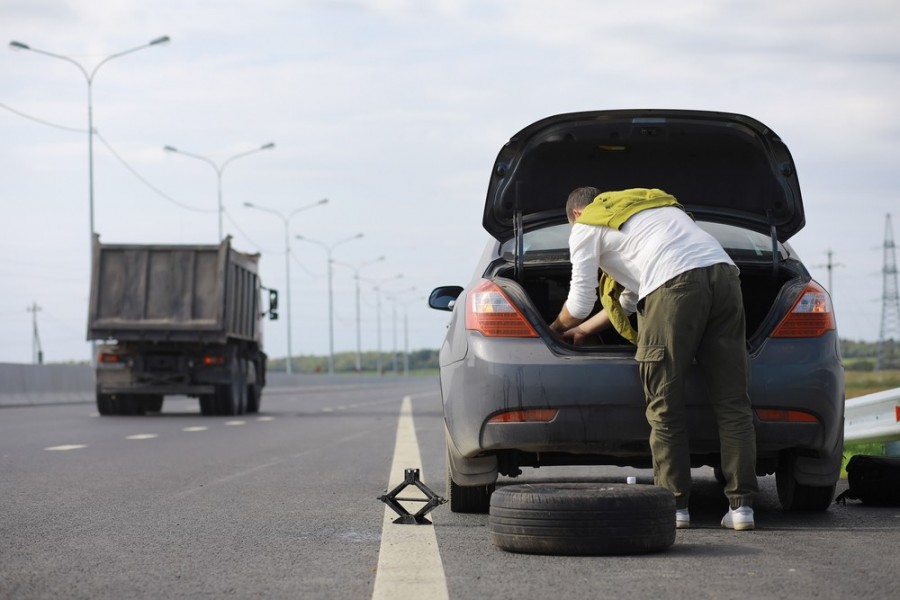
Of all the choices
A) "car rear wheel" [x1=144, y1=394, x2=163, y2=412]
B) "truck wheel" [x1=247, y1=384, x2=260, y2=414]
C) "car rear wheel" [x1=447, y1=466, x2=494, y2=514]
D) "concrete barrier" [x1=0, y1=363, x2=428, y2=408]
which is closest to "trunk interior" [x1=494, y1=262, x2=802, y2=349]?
"car rear wheel" [x1=447, y1=466, x2=494, y2=514]

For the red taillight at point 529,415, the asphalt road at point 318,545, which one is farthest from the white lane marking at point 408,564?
the red taillight at point 529,415

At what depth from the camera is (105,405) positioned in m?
23.9

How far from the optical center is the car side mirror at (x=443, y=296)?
7.70m

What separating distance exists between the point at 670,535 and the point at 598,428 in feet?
2.77

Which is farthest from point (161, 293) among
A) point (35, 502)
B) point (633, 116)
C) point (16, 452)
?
point (633, 116)

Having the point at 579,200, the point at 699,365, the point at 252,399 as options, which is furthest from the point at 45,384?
the point at 699,365

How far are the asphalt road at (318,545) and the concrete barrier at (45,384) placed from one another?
70.3ft

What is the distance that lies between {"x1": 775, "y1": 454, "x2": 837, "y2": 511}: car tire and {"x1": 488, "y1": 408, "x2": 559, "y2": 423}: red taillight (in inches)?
49.0

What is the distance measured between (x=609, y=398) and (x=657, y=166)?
159 cm

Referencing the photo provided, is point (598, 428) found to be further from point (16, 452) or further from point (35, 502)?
point (16, 452)

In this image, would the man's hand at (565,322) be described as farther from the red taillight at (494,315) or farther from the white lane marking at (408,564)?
the white lane marking at (408,564)

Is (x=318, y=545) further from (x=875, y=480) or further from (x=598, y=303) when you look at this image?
(x=875, y=480)

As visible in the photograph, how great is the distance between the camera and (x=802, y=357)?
6.04 m

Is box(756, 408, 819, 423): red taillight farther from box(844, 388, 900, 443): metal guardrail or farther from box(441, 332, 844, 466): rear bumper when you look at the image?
box(844, 388, 900, 443): metal guardrail
